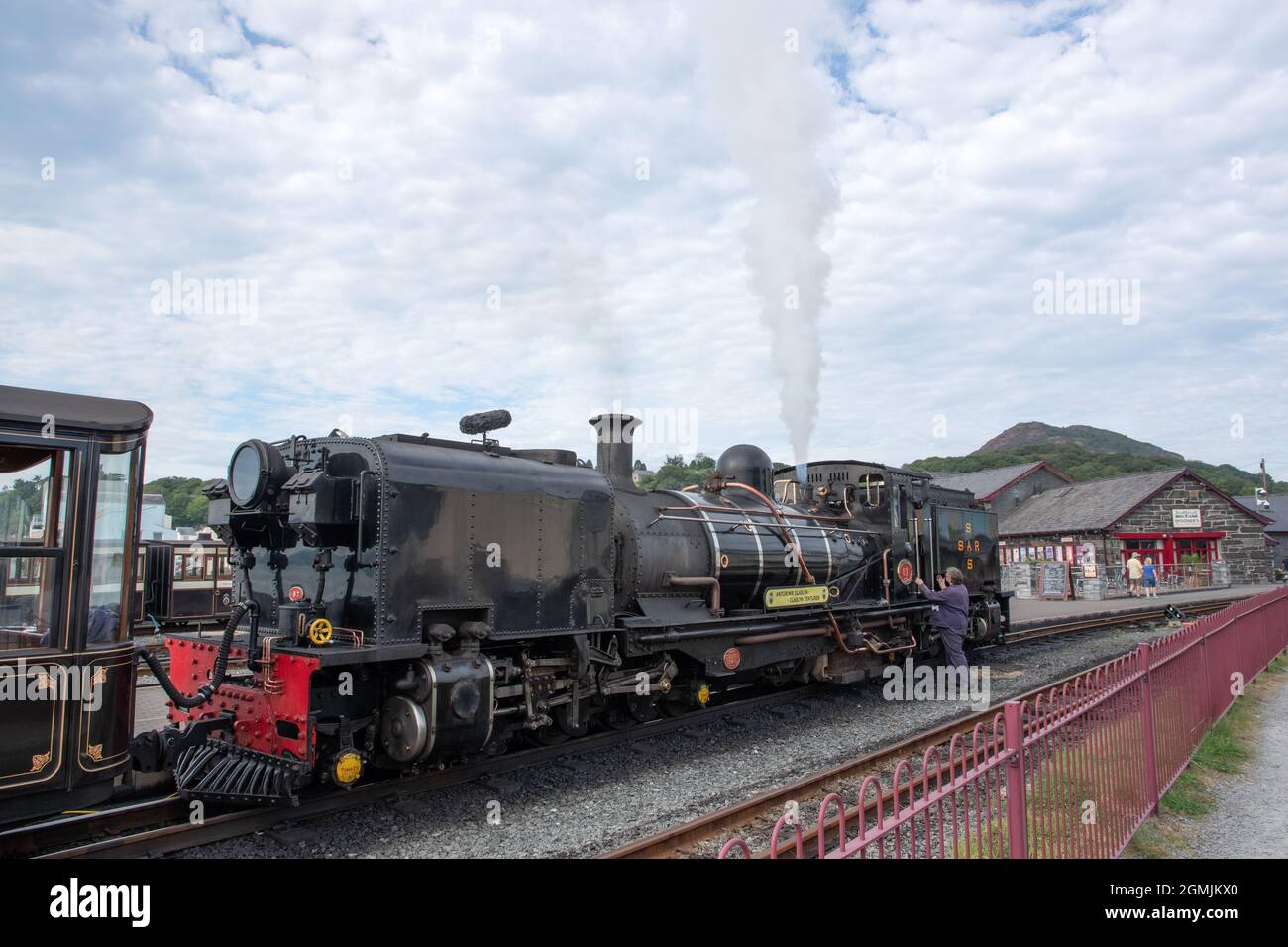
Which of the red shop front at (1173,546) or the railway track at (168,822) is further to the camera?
the red shop front at (1173,546)

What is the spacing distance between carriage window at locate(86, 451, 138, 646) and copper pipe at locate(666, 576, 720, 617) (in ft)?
16.6

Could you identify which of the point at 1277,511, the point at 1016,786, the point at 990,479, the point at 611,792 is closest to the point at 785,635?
the point at 611,792

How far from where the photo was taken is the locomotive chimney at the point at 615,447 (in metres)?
8.98

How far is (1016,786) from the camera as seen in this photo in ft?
13.8

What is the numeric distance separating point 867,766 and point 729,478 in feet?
14.3

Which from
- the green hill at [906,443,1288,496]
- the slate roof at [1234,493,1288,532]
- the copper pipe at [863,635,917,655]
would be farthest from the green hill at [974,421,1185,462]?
the copper pipe at [863,635,917,655]

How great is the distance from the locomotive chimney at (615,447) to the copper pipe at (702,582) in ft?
3.63

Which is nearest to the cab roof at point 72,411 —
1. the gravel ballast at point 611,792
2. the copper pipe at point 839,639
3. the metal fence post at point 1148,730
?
the gravel ballast at point 611,792

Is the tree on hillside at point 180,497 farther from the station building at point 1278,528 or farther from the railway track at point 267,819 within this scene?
the station building at point 1278,528

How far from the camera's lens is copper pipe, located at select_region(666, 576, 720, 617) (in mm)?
8805

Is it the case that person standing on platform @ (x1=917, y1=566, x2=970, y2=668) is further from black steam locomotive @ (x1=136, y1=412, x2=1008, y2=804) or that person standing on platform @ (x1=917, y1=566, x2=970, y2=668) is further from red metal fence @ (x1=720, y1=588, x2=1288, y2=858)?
red metal fence @ (x1=720, y1=588, x2=1288, y2=858)

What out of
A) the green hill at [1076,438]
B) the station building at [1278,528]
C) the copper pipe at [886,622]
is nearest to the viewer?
the copper pipe at [886,622]
